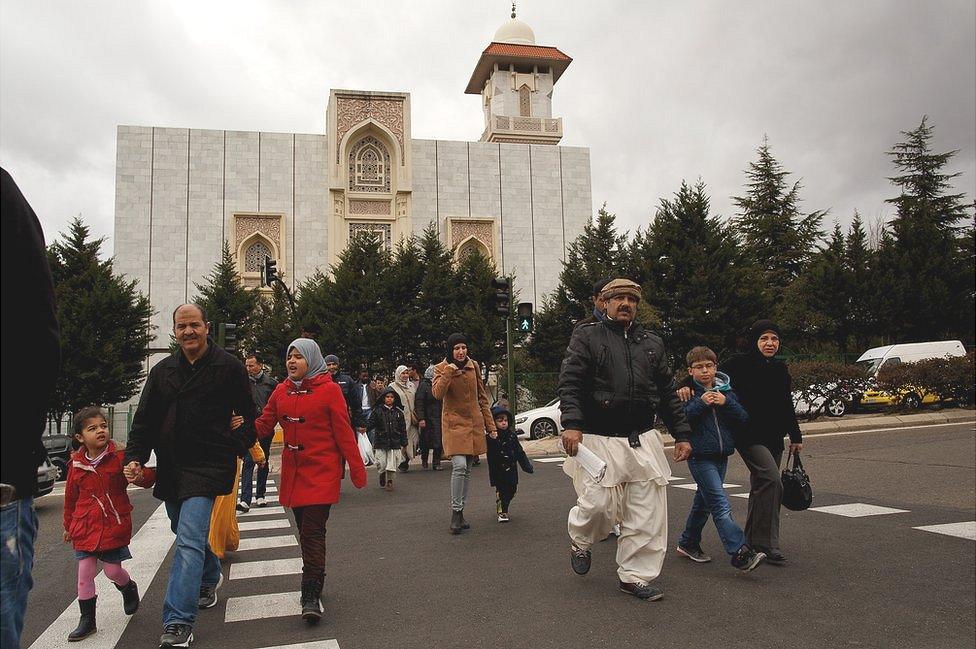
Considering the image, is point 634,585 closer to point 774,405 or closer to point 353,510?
point 774,405

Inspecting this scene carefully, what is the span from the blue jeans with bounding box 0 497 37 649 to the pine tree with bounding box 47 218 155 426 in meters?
29.2

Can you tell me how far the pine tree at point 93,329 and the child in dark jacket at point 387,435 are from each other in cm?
2067

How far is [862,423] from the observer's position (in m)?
17.2

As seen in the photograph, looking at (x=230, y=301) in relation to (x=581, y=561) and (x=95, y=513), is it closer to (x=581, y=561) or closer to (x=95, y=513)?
(x=95, y=513)

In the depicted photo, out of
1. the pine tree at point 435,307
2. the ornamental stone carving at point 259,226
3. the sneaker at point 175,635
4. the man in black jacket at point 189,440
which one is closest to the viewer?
the sneaker at point 175,635

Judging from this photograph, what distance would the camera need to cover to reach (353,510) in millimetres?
9312

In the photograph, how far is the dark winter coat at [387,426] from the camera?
11680 millimetres

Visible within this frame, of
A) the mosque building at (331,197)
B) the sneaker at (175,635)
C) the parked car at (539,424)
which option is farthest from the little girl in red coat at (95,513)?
the mosque building at (331,197)

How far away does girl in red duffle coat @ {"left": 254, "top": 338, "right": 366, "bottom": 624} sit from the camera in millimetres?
4855

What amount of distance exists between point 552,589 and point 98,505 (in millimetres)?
2929

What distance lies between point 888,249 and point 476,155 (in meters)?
21.1

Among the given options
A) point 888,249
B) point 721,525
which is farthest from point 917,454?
point 888,249

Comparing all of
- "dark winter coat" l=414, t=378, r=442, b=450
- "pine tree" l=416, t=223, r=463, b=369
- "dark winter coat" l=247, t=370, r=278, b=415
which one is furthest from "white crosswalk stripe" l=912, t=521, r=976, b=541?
"pine tree" l=416, t=223, r=463, b=369

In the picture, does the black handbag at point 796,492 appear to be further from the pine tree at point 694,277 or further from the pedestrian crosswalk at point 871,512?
the pine tree at point 694,277
